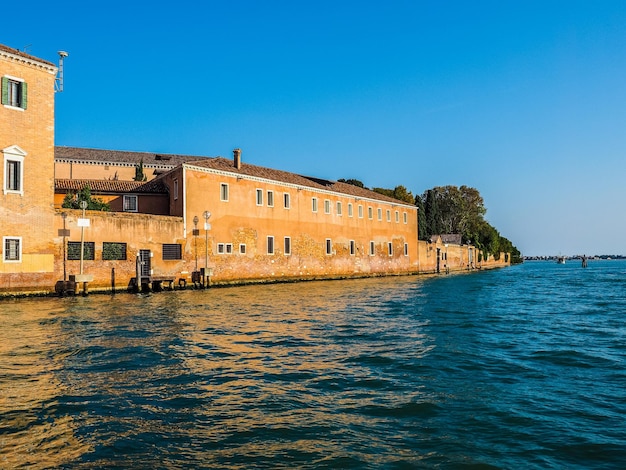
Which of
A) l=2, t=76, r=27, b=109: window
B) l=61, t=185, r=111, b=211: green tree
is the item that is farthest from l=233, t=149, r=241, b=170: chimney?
l=2, t=76, r=27, b=109: window

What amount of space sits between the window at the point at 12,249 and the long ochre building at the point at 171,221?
4 cm

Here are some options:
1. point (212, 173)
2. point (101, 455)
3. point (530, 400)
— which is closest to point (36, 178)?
point (212, 173)

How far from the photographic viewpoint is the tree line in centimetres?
6222

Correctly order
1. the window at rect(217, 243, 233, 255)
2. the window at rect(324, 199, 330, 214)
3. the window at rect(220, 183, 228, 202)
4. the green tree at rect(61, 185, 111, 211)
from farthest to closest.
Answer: the window at rect(324, 199, 330, 214)
the window at rect(220, 183, 228, 202)
the green tree at rect(61, 185, 111, 211)
the window at rect(217, 243, 233, 255)

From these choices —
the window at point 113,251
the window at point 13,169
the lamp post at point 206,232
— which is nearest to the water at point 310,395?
the window at point 13,169

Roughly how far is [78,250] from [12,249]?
2659 millimetres

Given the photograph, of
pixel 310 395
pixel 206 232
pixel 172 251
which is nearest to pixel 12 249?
pixel 172 251

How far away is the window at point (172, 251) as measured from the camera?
76.0 ft

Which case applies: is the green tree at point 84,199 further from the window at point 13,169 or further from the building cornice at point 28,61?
the building cornice at point 28,61

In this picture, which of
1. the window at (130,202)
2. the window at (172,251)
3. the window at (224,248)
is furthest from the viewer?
the window at (130,202)

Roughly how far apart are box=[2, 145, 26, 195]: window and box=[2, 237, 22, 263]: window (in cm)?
173

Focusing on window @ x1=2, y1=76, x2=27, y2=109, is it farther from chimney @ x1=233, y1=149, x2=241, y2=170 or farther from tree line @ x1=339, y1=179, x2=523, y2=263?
tree line @ x1=339, y1=179, x2=523, y2=263

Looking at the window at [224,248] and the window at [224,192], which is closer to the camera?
the window at [224,248]

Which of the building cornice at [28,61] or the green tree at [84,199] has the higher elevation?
the building cornice at [28,61]
